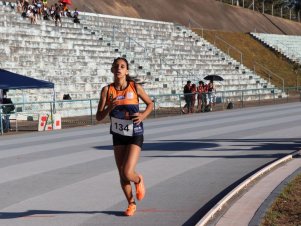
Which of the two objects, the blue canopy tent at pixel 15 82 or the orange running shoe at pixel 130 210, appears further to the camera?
the blue canopy tent at pixel 15 82

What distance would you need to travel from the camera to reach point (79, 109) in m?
30.3

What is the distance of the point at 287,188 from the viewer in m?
8.82

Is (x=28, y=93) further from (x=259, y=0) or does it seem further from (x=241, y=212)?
(x=259, y=0)

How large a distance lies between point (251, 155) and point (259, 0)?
118 meters

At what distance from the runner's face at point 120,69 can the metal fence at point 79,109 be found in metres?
16.5

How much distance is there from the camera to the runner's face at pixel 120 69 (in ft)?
24.8

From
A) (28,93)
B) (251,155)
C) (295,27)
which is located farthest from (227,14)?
(251,155)

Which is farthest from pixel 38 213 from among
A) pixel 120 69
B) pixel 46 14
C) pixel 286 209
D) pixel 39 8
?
pixel 46 14

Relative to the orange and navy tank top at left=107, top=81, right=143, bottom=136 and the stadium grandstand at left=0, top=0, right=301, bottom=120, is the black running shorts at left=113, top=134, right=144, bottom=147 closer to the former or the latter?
the orange and navy tank top at left=107, top=81, right=143, bottom=136

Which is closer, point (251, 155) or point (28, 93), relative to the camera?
point (251, 155)

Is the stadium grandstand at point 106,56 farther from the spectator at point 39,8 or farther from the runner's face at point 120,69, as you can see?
the runner's face at point 120,69

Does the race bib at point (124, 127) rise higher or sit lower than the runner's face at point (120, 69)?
lower

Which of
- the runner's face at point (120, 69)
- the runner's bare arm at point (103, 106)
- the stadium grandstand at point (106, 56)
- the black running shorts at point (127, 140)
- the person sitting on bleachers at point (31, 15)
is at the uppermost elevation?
the person sitting on bleachers at point (31, 15)

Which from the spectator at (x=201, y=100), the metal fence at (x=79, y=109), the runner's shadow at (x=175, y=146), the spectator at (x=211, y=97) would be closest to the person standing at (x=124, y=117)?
the runner's shadow at (x=175, y=146)
